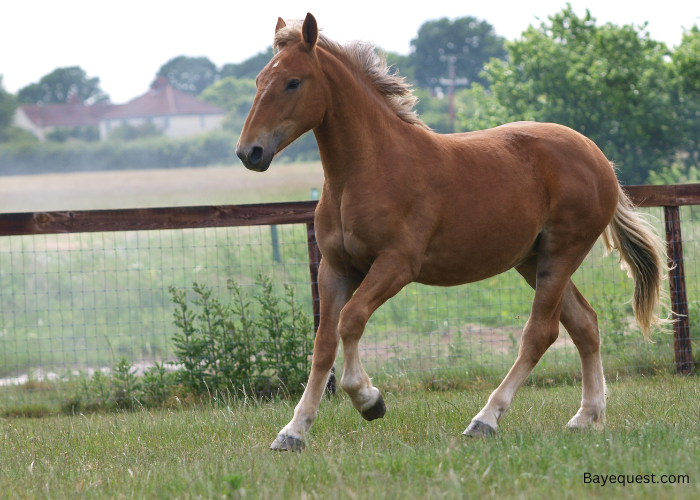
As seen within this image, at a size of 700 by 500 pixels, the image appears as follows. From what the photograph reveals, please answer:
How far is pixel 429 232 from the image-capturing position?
12.0 ft

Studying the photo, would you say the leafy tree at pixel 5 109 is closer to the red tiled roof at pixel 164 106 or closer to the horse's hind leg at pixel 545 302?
the red tiled roof at pixel 164 106

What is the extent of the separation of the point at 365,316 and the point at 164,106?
93.5m

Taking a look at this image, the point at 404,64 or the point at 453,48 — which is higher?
the point at 453,48

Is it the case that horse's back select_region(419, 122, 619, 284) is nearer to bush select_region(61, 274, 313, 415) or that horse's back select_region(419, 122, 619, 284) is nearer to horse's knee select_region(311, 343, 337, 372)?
horse's knee select_region(311, 343, 337, 372)

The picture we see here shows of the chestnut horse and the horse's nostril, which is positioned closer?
the horse's nostril

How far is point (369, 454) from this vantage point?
3.27 metres

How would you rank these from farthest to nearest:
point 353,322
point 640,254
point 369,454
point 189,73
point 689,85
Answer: point 189,73 < point 689,85 < point 640,254 < point 353,322 < point 369,454

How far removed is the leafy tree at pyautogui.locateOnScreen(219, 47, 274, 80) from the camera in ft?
289

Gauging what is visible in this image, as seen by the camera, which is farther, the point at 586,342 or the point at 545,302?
the point at 586,342

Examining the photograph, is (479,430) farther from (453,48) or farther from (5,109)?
(453,48)

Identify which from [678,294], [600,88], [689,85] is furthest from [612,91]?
[678,294]

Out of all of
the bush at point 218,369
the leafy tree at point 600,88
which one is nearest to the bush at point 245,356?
the bush at point 218,369

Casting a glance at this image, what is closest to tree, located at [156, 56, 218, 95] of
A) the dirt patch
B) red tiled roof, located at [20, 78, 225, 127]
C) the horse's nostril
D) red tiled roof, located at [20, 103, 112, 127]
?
red tiled roof, located at [20, 78, 225, 127]

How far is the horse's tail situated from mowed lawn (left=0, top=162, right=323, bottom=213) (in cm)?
2481
